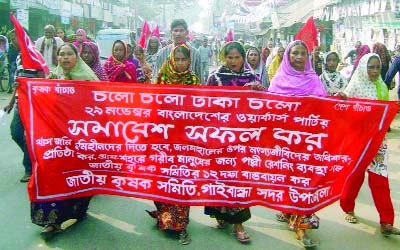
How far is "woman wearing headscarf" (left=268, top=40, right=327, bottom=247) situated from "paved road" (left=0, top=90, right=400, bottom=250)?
0.42 ft

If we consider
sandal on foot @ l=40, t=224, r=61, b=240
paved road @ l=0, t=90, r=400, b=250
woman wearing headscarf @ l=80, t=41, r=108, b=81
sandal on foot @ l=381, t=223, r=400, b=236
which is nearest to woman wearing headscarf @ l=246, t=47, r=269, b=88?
woman wearing headscarf @ l=80, t=41, r=108, b=81

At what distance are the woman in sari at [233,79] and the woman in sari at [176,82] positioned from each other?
234 millimetres

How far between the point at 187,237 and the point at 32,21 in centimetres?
2546

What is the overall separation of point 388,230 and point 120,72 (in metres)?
3.40

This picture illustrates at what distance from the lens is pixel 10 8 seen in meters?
19.9

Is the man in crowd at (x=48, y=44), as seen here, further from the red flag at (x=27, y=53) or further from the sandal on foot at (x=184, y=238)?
the sandal on foot at (x=184, y=238)

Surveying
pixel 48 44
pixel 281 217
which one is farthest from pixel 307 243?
pixel 48 44

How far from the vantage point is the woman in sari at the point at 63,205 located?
3.78 metres

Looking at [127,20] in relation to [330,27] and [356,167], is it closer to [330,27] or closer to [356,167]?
[330,27]

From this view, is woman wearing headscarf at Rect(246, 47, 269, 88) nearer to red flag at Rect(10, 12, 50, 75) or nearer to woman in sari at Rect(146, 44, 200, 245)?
woman in sari at Rect(146, 44, 200, 245)

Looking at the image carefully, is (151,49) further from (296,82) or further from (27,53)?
(296,82)

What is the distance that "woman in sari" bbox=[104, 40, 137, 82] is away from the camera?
561 cm

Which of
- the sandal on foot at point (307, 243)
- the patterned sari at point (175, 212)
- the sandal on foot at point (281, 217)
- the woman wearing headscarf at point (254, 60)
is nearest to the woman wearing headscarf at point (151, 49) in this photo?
the woman wearing headscarf at point (254, 60)

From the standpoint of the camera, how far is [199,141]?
12.0 ft
